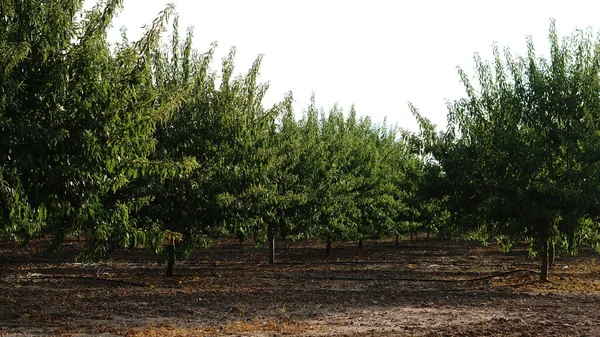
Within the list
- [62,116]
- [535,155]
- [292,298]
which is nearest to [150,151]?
[62,116]

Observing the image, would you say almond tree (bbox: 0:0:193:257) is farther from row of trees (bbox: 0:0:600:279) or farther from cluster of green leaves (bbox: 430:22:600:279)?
cluster of green leaves (bbox: 430:22:600:279)

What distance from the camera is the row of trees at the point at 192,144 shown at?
356 inches

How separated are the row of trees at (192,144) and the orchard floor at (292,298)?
1.31 m

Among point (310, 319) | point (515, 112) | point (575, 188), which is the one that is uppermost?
point (515, 112)

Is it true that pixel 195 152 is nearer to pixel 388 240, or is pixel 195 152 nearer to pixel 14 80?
pixel 14 80

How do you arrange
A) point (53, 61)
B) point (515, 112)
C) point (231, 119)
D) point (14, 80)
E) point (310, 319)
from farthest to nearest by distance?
1. point (515, 112)
2. point (231, 119)
3. point (310, 319)
4. point (53, 61)
5. point (14, 80)

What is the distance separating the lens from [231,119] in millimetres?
16391

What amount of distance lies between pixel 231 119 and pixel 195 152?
1.21 meters

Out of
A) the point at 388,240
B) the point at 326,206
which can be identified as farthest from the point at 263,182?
the point at 388,240

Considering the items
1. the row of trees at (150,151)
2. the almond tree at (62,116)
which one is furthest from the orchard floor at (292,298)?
the almond tree at (62,116)

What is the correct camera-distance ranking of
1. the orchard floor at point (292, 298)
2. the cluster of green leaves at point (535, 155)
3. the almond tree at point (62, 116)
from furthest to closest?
the cluster of green leaves at point (535, 155), the orchard floor at point (292, 298), the almond tree at point (62, 116)

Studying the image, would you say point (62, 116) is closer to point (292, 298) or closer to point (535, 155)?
point (292, 298)

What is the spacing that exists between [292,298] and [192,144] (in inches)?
177

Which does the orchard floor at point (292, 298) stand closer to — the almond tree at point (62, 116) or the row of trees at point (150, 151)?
the row of trees at point (150, 151)
